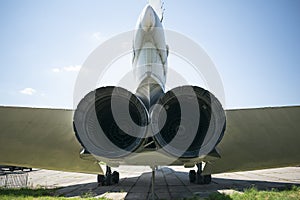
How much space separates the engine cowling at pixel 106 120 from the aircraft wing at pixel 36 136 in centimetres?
149

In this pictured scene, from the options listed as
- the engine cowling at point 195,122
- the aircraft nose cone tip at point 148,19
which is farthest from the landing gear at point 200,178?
the aircraft nose cone tip at point 148,19

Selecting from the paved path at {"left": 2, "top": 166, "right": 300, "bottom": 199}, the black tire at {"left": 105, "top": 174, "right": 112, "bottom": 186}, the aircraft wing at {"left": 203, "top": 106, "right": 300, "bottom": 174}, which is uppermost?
the aircraft wing at {"left": 203, "top": 106, "right": 300, "bottom": 174}

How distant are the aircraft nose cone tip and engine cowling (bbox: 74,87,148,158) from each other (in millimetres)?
1853

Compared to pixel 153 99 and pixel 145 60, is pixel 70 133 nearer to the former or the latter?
pixel 153 99

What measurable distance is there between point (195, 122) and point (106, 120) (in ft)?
5.48

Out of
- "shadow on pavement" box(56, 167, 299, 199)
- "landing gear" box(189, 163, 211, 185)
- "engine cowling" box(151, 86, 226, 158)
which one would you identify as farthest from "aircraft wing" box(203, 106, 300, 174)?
"landing gear" box(189, 163, 211, 185)

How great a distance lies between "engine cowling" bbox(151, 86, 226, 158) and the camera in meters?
3.56

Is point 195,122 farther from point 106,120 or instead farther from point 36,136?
point 36,136

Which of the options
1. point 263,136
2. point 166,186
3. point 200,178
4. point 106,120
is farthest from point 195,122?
point 200,178

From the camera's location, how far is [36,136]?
5309 millimetres

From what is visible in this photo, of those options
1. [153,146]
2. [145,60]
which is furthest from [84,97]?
[145,60]

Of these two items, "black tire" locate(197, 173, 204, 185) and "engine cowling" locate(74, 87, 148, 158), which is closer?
"engine cowling" locate(74, 87, 148, 158)

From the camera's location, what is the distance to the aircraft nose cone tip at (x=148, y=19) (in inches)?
190

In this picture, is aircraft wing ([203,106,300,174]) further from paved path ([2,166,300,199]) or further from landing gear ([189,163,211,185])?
landing gear ([189,163,211,185])
